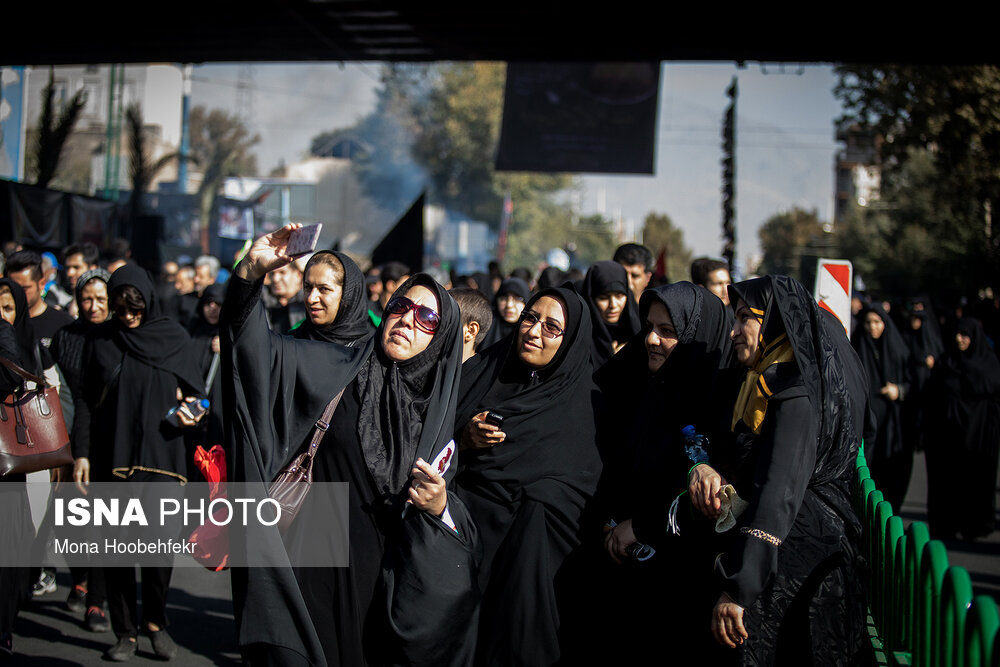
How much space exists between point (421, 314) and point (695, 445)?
39.8 inches

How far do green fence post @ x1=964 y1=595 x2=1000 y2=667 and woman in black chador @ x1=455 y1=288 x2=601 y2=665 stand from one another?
141 centimetres

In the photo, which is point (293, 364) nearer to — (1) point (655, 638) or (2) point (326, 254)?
(2) point (326, 254)

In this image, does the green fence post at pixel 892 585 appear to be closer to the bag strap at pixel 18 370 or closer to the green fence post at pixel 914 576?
the green fence post at pixel 914 576

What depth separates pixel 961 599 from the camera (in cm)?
242

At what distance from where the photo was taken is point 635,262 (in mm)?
6270

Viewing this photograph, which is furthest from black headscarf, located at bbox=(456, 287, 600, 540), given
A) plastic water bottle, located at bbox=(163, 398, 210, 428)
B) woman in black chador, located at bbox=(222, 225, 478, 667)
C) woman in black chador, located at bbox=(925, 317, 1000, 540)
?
woman in black chador, located at bbox=(925, 317, 1000, 540)

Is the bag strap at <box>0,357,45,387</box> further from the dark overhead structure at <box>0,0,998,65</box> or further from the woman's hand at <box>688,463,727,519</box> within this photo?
the dark overhead structure at <box>0,0,998,65</box>

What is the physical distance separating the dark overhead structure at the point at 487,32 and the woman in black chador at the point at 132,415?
8.19m

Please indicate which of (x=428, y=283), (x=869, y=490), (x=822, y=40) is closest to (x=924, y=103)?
(x=822, y=40)

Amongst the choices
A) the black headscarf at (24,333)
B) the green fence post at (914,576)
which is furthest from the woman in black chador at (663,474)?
the black headscarf at (24,333)

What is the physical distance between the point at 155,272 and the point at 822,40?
9.48 m

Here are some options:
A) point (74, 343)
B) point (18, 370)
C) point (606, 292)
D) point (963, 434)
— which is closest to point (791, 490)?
point (606, 292)

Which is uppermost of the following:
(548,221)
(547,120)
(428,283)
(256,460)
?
(548,221)

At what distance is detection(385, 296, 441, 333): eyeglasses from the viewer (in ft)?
10.1
